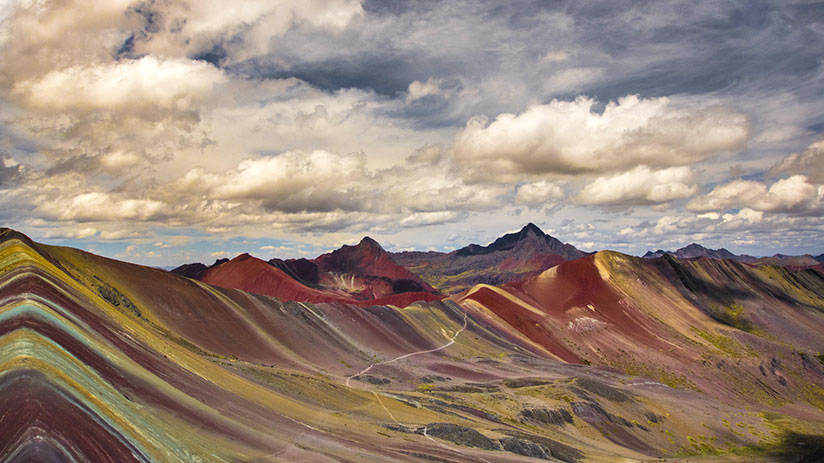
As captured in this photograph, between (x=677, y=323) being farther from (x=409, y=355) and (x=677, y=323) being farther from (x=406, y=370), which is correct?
(x=406, y=370)

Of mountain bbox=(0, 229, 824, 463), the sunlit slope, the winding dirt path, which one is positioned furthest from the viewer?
the sunlit slope

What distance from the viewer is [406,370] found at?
84375mm

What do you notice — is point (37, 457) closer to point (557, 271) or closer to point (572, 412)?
point (572, 412)

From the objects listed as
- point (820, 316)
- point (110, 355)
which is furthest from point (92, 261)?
point (820, 316)

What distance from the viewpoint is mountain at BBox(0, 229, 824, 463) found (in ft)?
77.7

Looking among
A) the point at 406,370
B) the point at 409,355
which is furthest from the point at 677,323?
the point at 406,370

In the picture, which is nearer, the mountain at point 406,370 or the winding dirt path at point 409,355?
the mountain at point 406,370

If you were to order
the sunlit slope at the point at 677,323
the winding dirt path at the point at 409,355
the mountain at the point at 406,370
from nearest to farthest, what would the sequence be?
the mountain at the point at 406,370
the winding dirt path at the point at 409,355
the sunlit slope at the point at 677,323

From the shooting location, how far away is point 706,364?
130 metres

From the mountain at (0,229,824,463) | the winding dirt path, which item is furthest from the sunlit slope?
the winding dirt path

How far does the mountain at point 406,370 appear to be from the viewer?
23.7 metres

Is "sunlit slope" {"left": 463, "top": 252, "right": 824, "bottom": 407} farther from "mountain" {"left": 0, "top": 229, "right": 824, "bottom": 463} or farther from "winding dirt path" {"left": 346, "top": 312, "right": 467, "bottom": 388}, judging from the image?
"winding dirt path" {"left": 346, "top": 312, "right": 467, "bottom": 388}

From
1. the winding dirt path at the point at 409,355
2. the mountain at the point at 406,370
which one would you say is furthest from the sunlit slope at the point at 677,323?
the winding dirt path at the point at 409,355

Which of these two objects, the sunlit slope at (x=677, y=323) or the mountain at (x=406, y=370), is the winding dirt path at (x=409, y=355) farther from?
the sunlit slope at (x=677, y=323)
